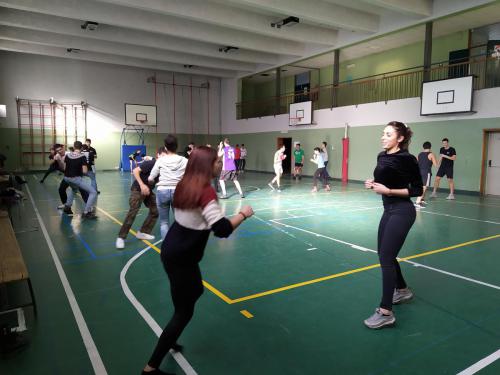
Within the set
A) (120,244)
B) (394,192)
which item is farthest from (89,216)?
(394,192)

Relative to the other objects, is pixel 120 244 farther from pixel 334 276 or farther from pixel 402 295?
pixel 402 295

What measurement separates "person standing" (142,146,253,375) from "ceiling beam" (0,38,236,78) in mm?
22015

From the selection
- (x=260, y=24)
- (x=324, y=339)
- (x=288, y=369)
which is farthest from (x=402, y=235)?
(x=260, y=24)

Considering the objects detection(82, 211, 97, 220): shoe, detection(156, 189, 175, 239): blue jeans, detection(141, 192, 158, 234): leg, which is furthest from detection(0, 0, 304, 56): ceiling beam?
detection(156, 189, 175, 239): blue jeans

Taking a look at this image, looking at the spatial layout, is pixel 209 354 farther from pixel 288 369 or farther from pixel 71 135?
pixel 71 135

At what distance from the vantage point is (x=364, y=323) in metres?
3.66

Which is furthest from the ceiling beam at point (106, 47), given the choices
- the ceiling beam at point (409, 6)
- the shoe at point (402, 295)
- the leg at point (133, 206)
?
the shoe at point (402, 295)

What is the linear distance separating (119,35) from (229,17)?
5.97 metres

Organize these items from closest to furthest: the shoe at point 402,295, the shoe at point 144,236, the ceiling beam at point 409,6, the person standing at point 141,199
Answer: the shoe at point 402,295
the person standing at point 141,199
the shoe at point 144,236
the ceiling beam at point 409,6

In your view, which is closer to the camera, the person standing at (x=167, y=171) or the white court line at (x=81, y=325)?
the white court line at (x=81, y=325)

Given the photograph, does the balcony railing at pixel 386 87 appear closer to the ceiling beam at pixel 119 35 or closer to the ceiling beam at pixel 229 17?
the ceiling beam at pixel 229 17

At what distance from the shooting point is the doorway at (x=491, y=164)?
44.2 feet

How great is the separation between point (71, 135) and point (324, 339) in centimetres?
2386

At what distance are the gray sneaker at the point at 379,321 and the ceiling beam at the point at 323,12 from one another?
12.4m
